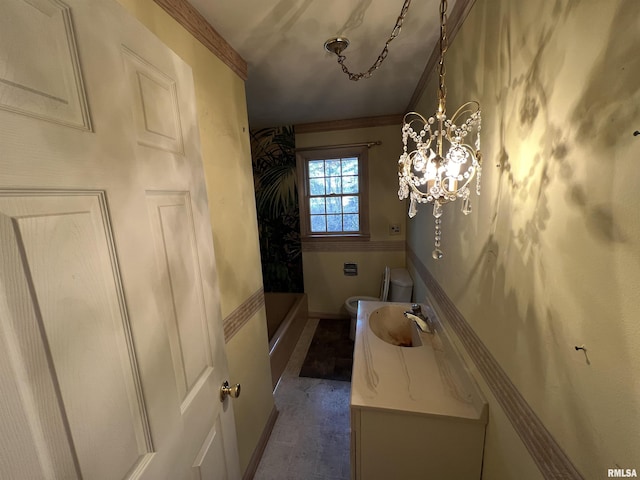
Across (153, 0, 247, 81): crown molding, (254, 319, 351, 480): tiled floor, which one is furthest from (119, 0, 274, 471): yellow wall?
(254, 319, 351, 480): tiled floor

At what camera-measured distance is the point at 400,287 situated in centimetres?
248

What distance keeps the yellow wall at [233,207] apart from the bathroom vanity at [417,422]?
68 cm

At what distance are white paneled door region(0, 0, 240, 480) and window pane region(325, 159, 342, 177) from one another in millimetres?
2389

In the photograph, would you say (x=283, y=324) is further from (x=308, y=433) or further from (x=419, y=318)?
(x=419, y=318)

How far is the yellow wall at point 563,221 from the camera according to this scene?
0.46 m

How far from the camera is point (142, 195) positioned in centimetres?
62

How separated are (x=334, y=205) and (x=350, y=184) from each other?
32 centimetres

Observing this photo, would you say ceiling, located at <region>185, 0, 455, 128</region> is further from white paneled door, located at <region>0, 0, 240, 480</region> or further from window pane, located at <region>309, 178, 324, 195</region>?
window pane, located at <region>309, 178, 324, 195</region>

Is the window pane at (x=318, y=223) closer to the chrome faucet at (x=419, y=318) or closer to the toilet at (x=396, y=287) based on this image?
the toilet at (x=396, y=287)

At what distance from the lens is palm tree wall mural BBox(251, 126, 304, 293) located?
10.1ft

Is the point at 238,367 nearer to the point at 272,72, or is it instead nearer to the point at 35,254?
the point at 35,254

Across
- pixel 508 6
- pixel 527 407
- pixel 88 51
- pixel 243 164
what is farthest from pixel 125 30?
pixel 527 407

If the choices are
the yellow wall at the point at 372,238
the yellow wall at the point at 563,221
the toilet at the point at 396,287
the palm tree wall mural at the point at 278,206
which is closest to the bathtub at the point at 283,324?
the palm tree wall mural at the point at 278,206

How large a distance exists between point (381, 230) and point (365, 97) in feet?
4.69
